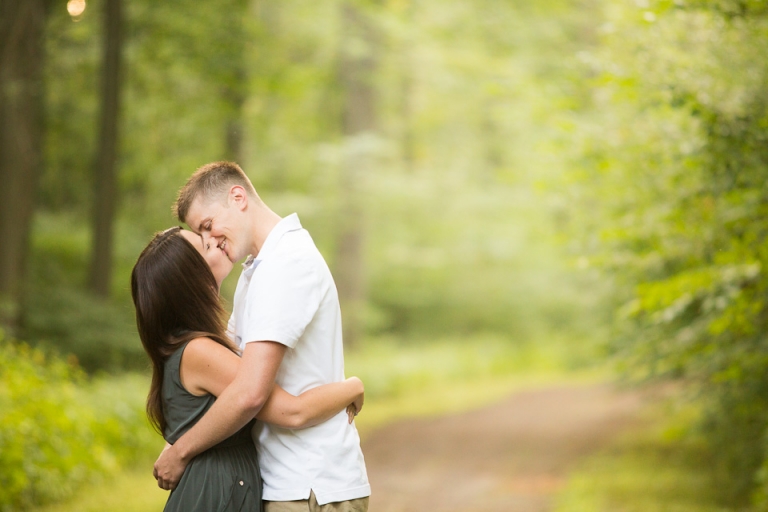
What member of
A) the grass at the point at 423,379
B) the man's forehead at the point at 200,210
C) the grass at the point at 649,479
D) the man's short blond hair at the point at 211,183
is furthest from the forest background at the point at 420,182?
the man's forehead at the point at 200,210

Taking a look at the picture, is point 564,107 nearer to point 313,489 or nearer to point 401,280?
point 313,489

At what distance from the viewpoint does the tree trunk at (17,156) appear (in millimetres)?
9461

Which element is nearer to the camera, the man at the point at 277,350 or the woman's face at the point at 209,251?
the man at the point at 277,350

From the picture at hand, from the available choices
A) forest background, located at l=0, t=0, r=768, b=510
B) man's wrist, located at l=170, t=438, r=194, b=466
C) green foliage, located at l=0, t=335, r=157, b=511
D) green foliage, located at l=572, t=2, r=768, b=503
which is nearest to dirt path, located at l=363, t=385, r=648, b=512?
forest background, located at l=0, t=0, r=768, b=510

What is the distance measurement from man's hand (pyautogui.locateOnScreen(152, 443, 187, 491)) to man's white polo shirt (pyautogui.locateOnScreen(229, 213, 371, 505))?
0.28m

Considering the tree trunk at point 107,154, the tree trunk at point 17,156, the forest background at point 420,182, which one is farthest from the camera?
the tree trunk at point 107,154

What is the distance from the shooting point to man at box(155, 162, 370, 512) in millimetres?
2340

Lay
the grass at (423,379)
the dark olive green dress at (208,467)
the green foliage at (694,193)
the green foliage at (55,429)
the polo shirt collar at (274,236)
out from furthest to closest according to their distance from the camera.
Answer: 1. the grass at (423,379)
2. the green foliage at (55,429)
3. the green foliage at (694,193)
4. the polo shirt collar at (274,236)
5. the dark olive green dress at (208,467)

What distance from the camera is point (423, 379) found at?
1736cm

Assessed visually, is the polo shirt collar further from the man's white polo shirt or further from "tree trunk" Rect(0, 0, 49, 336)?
"tree trunk" Rect(0, 0, 49, 336)

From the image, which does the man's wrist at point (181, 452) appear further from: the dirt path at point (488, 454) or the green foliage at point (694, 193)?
the dirt path at point (488, 454)

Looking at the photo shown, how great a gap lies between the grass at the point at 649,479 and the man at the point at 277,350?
4809mm

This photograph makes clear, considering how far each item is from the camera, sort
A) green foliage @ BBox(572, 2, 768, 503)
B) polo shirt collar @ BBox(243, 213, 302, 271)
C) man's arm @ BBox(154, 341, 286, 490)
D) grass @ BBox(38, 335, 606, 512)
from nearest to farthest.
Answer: man's arm @ BBox(154, 341, 286, 490) → polo shirt collar @ BBox(243, 213, 302, 271) → green foliage @ BBox(572, 2, 768, 503) → grass @ BBox(38, 335, 606, 512)

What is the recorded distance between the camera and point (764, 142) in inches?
168
